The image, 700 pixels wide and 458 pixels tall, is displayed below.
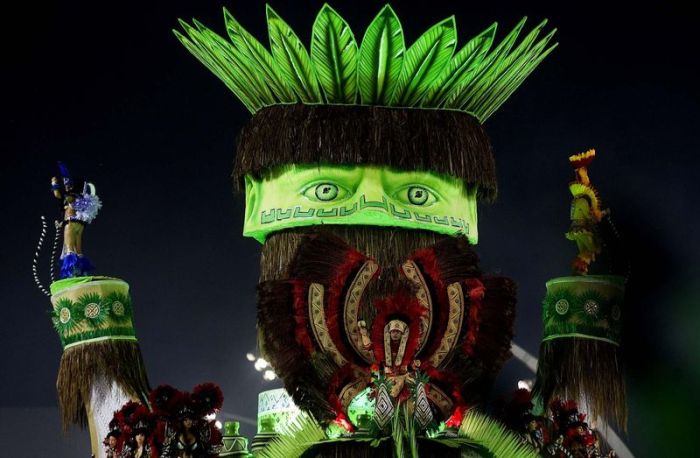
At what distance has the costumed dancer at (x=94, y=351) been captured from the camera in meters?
6.58

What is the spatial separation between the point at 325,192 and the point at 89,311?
137cm

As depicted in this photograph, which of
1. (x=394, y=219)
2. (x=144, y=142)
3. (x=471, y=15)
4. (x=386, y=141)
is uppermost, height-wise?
(x=471, y=15)

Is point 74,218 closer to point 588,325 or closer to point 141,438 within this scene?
point 141,438

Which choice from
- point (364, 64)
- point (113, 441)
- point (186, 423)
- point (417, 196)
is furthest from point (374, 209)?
point (113, 441)

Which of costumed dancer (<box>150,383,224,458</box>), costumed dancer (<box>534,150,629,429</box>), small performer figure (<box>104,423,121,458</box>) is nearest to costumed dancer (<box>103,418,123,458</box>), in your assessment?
small performer figure (<box>104,423,121,458</box>)

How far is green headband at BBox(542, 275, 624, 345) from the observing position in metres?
6.70

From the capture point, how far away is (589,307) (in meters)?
6.70

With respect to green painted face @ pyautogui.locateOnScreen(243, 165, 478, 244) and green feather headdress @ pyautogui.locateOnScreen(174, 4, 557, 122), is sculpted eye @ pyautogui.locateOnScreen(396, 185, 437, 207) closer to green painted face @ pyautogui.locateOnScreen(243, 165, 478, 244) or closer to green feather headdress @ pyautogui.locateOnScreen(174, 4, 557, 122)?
green painted face @ pyautogui.locateOnScreen(243, 165, 478, 244)

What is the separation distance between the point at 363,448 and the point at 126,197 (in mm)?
4151

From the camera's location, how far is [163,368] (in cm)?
925

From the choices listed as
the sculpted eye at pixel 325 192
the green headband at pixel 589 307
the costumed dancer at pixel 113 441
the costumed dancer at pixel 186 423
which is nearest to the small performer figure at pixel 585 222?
the green headband at pixel 589 307

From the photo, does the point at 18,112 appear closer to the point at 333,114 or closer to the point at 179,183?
the point at 179,183

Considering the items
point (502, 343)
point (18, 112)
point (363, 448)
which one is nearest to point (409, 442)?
point (363, 448)

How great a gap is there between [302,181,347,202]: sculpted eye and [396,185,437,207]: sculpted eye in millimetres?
291
